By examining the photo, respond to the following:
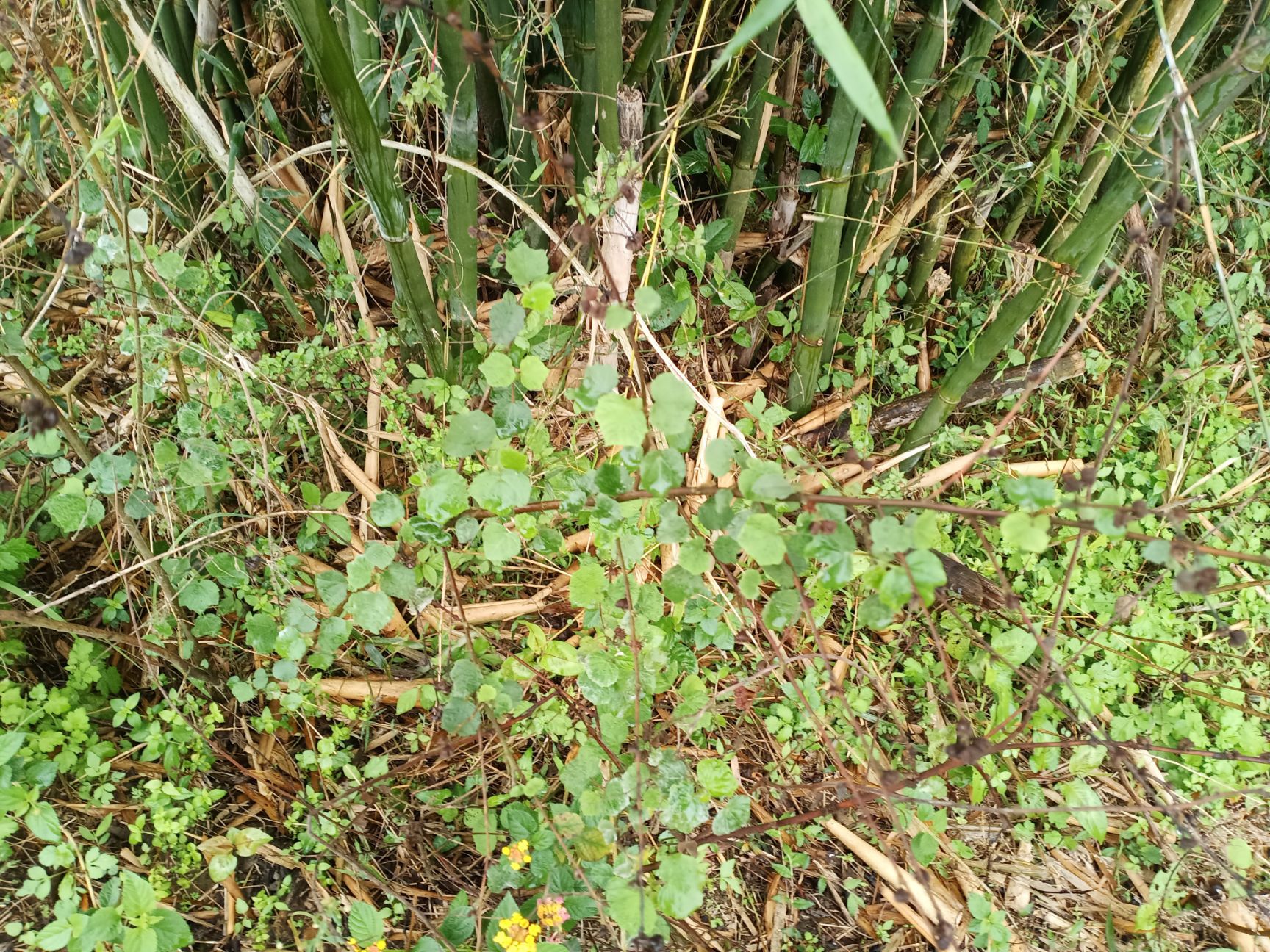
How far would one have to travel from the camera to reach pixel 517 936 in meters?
0.91

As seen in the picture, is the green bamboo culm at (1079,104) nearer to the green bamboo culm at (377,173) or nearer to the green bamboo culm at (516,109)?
the green bamboo culm at (516,109)

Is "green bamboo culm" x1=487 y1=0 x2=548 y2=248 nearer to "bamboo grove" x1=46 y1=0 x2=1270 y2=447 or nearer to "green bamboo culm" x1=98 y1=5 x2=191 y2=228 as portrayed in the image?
"bamboo grove" x1=46 y1=0 x2=1270 y2=447

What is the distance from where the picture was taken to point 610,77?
1.01 meters

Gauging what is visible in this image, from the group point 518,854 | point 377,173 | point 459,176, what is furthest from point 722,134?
point 518,854

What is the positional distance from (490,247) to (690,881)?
1062mm

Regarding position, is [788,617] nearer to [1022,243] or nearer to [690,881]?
[690,881]

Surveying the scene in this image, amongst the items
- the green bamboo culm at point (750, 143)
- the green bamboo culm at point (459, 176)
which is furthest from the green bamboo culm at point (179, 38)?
the green bamboo culm at point (750, 143)

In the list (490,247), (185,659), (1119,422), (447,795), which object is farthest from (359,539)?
(1119,422)

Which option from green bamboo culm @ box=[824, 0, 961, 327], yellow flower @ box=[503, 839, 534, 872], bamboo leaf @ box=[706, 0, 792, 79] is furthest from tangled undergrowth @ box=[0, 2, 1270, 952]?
bamboo leaf @ box=[706, 0, 792, 79]

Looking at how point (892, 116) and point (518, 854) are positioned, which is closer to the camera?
point (518, 854)

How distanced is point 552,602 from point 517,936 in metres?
0.52

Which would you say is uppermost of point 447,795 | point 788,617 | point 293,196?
point 293,196

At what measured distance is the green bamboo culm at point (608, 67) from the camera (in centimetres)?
94

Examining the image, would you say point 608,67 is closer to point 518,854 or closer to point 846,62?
point 846,62
